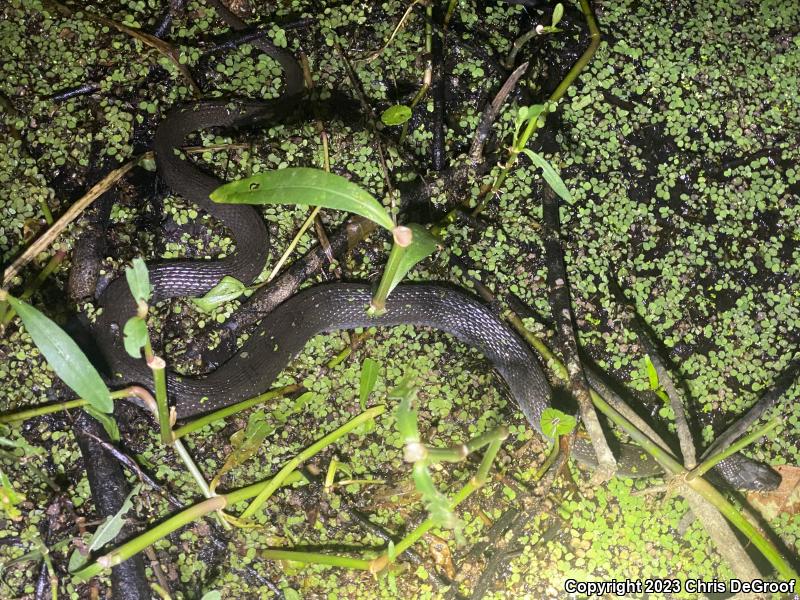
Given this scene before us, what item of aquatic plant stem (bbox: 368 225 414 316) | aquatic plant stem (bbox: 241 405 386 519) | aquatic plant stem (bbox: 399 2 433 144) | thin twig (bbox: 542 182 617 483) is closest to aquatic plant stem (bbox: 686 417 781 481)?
thin twig (bbox: 542 182 617 483)

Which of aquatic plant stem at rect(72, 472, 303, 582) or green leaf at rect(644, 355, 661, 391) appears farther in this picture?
green leaf at rect(644, 355, 661, 391)

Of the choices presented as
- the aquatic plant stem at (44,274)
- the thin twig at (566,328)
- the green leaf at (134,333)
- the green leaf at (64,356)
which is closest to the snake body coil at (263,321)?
the thin twig at (566,328)

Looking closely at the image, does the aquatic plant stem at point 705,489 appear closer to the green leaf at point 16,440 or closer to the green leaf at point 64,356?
the green leaf at point 64,356

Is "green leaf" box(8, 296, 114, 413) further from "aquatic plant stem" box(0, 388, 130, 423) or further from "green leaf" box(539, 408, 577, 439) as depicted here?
"green leaf" box(539, 408, 577, 439)

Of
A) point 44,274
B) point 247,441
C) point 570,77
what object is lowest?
point 247,441

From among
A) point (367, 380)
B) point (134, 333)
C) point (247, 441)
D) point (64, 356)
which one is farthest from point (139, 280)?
point (247, 441)

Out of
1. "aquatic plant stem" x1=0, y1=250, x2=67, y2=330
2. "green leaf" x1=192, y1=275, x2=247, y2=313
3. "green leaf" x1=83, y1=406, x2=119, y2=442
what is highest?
"aquatic plant stem" x1=0, y1=250, x2=67, y2=330

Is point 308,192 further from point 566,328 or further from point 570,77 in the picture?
point 570,77
